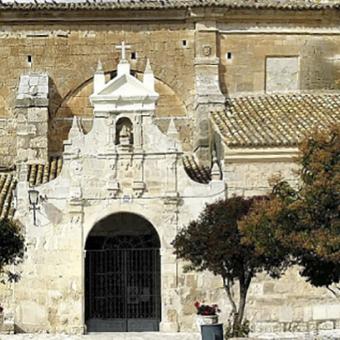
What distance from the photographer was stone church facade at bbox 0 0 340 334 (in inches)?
856

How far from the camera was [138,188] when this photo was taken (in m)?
21.8

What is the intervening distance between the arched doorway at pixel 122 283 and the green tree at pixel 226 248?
3.31 meters

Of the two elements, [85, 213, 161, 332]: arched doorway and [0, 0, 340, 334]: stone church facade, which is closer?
[0, 0, 340, 334]: stone church facade

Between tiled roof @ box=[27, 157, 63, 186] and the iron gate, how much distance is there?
204 cm

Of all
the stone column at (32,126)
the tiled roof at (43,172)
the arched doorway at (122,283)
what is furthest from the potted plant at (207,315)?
the stone column at (32,126)

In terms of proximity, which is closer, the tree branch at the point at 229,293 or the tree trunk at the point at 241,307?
the tree trunk at the point at 241,307

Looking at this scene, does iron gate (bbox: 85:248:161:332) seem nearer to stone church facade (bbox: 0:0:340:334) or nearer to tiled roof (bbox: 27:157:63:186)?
stone church facade (bbox: 0:0:340:334)

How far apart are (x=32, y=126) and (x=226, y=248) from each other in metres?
8.57

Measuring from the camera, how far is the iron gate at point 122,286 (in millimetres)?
22750

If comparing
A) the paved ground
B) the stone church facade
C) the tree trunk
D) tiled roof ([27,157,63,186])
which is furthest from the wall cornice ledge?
tiled roof ([27,157,63,186])

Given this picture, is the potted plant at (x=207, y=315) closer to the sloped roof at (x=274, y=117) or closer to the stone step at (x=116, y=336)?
the stone step at (x=116, y=336)

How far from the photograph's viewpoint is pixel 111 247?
23297 millimetres

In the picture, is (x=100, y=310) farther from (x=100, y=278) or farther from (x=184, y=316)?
(x=184, y=316)

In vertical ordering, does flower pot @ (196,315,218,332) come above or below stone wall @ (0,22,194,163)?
below
